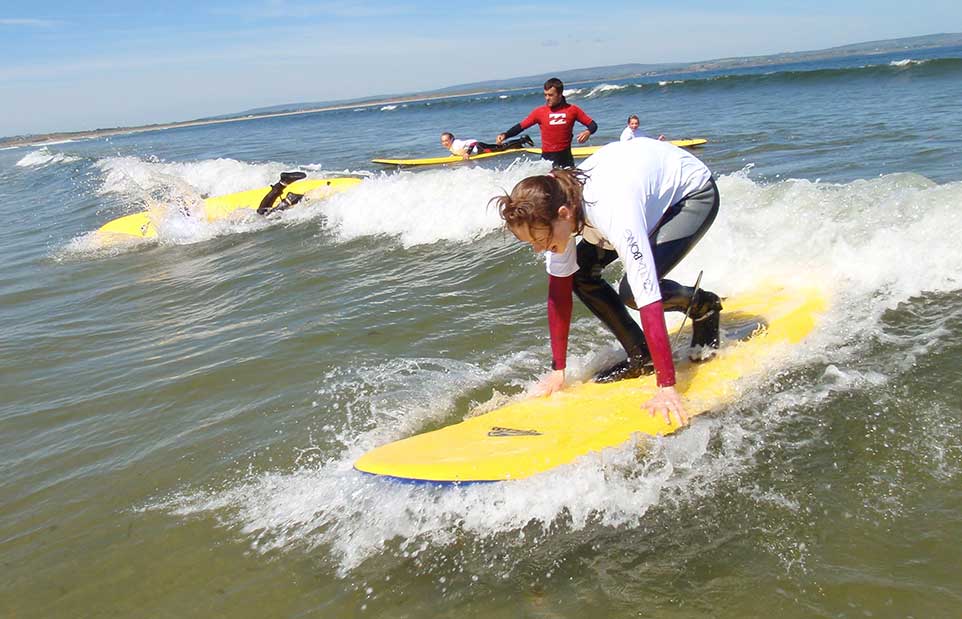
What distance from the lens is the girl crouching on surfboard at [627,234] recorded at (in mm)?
2830

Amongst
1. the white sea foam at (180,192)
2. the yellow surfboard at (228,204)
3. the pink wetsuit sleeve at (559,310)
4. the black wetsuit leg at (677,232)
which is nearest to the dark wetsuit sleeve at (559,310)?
the pink wetsuit sleeve at (559,310)

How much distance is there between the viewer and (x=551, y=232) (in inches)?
113

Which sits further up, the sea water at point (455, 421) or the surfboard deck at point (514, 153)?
the surfboard deck at point (514, 153)

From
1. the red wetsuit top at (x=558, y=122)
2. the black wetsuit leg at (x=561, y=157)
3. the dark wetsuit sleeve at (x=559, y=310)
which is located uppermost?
the red wetsuit top at (x=558, y=122)

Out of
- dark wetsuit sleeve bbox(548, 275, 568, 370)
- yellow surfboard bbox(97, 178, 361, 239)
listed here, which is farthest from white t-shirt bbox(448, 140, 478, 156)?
dark wetsuit sleeve bbox(548, 275, 568, 370)

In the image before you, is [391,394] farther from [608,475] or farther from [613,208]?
[613,208]

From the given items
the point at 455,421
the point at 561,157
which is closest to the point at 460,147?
the point at 561,157

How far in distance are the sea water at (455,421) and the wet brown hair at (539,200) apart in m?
1.19

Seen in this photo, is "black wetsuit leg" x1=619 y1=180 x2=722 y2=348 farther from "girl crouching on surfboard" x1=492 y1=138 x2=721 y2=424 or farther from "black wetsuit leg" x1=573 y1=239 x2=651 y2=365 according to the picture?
"black wetsuit leg" x1=573 y1=239 x2=651 y2=365

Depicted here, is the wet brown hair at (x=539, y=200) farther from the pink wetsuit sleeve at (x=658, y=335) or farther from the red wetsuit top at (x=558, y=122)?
the red wetsuit top at (x=558, y=122)

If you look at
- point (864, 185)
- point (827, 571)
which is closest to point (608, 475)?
point (827, 571)

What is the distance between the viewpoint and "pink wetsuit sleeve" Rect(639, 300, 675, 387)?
2.86 metres

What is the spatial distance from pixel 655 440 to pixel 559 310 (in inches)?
32.6

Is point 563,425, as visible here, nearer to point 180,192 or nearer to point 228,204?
point 228,204
